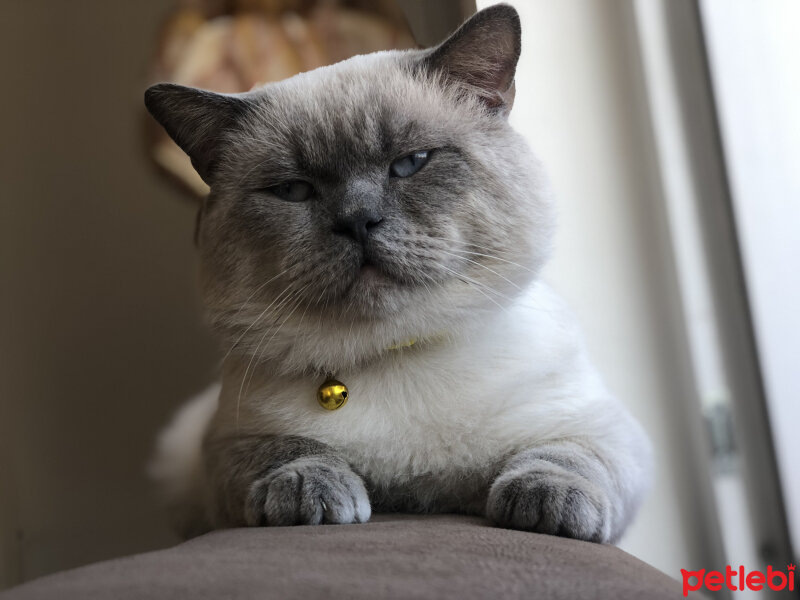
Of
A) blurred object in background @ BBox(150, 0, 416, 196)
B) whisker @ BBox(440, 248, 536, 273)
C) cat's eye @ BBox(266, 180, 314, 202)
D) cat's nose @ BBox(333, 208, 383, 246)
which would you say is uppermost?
blurred object in background @ BBox(150, 0, 416, 196)

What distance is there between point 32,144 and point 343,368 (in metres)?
1.85

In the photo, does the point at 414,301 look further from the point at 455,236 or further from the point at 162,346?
the point at 162,346

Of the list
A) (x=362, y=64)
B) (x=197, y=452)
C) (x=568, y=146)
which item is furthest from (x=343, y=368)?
(x=568, y=146)

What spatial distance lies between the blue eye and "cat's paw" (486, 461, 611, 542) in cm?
49

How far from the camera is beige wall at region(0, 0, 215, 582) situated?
254 cm

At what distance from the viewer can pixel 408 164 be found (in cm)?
123

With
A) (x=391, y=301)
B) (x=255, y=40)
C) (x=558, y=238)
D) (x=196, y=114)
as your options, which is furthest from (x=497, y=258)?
(x=255, y=40)

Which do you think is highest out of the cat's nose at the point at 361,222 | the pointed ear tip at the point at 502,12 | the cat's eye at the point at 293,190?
the pointed ear tip at the point at 502,12

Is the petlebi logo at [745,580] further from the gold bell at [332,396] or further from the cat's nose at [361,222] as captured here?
the cat's nose at [361,222]

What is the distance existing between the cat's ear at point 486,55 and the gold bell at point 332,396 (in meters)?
0.55

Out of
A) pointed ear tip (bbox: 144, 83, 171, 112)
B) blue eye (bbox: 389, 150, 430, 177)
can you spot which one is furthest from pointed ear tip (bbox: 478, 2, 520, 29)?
pointed ear tip (bbox: 144, 83, 171, 112)

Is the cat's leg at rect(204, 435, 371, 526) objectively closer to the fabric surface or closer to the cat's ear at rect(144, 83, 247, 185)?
the fabric surface

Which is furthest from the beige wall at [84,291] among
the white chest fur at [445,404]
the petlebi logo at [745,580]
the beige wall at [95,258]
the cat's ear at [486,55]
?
the petlebi logo at [745,580]

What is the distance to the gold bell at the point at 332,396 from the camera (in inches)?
49.2
